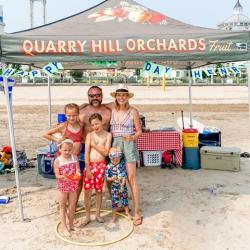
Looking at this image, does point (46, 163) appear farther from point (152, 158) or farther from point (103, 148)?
point (103, 148)

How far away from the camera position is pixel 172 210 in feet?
17.6

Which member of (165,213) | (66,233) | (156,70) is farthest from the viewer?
(165,213)

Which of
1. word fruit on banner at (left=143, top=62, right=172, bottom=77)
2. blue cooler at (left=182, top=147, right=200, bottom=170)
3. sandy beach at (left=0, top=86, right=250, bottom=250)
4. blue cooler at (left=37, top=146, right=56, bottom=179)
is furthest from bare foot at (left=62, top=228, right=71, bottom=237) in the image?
blue cooler at (left=182, top=147, right=200, bottom=170)

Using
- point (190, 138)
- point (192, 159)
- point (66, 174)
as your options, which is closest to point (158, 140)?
point (190, 138)

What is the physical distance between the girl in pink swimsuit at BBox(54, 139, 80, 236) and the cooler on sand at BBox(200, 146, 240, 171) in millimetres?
3967

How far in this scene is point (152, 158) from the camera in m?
7.71

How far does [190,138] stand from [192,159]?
0.46 metres

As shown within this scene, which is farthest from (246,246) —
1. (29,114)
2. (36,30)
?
(29,114)

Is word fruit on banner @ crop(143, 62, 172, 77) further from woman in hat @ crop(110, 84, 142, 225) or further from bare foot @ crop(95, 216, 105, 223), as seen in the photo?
bare foot @ crop(95, 216, 105, 223)

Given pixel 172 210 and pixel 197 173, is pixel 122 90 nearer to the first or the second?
pixel 172 210

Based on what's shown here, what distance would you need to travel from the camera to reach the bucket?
771 cm

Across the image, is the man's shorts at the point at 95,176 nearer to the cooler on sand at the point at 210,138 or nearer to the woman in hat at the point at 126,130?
the woman in hat at the point at 126,130

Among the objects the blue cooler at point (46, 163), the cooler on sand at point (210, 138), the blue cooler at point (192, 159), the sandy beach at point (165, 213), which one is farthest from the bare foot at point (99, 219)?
the cooler on sand at point (210, 138)

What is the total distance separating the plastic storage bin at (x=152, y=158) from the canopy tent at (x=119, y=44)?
10.6 feet
